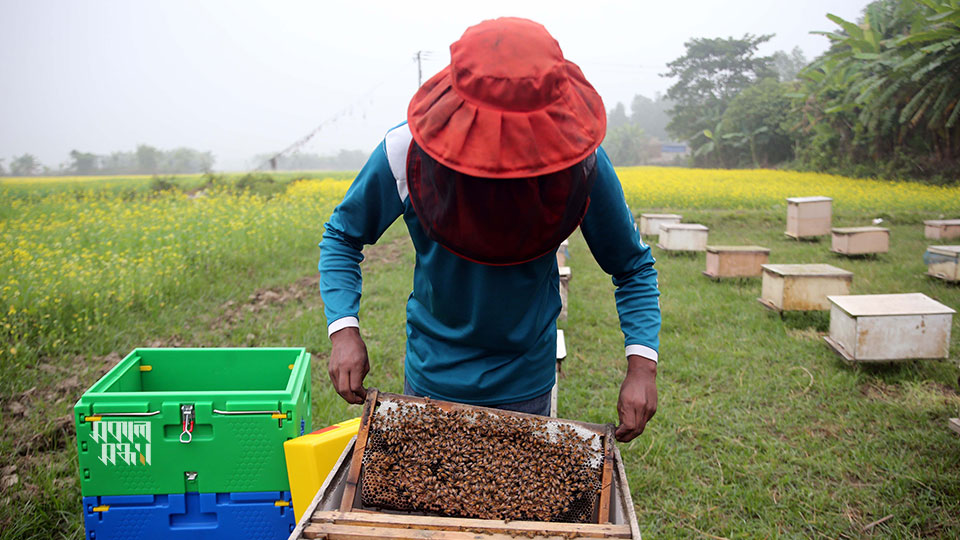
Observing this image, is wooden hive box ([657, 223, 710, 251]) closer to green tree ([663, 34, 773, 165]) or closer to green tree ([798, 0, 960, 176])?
green tree ([798, 0, 960, 176])

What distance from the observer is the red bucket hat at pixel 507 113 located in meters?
1.10

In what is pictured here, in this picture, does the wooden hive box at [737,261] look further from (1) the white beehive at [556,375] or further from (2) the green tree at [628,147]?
(2) the green tree at [628,147]

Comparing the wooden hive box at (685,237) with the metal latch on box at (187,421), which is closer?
the metal latch on box at (187,421)

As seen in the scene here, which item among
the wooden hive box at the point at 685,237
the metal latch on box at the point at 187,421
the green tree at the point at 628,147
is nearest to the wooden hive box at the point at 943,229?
the wooden hive box at the point at 685,237

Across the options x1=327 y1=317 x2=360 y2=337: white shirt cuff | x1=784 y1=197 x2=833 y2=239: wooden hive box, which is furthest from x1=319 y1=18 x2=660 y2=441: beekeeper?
x1=784 y1=197 x2=833 y2=239: wooden hive box

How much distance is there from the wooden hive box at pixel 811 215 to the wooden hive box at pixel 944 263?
250 centimetres

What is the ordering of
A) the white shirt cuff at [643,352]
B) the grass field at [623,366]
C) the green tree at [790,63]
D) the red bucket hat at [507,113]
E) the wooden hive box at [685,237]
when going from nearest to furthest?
the red bucket hat at [507,113] < the white shirt cuff at [643,352] < the grass field at [623,366] < the wooden hive box at [685,237] < the green tree at [790,63]

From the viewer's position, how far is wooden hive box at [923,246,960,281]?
6.64 metres

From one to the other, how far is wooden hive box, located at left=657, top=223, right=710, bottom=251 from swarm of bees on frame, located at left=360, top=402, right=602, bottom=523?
Result: 793cm

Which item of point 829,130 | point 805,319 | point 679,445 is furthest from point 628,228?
point 829,130

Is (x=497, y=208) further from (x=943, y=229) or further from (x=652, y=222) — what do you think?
(x=943, y=229)

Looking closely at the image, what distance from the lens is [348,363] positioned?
57.2 inches

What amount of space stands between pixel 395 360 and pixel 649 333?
3.19 meters

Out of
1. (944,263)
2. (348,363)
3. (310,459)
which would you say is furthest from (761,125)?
(348,363)
